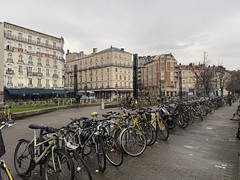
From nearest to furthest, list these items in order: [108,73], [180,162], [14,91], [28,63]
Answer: [180,162], [14,91], [28,63], [108,73]

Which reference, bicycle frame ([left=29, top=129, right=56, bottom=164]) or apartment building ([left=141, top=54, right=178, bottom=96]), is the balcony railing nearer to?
apartment building ([left=141, top=54, right=178, bottom=96])

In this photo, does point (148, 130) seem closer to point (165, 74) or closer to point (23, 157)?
point (23, 157)

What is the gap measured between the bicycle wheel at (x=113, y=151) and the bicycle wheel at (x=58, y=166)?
53.5 inches

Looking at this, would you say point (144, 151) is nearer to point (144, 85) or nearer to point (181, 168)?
point (181, 168)

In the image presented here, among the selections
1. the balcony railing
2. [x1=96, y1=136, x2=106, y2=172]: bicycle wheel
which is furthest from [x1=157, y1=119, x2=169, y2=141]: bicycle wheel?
the balcony railing

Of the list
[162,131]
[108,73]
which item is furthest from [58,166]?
[108,73]

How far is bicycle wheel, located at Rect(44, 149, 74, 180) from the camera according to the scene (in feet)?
9.62

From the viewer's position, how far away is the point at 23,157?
13.0 feet

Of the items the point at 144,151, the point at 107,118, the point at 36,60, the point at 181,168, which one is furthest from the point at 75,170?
the point at 36,60

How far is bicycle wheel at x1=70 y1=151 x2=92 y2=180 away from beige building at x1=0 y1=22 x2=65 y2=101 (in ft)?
131

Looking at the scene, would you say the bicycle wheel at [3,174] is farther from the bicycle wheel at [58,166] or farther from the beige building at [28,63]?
the beige building at [28,63]

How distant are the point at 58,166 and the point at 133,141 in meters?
2.30

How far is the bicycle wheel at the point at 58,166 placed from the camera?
2.93 metres

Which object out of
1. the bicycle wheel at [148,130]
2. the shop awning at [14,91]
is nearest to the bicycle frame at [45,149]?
the bicycle wheel at [148,130]
